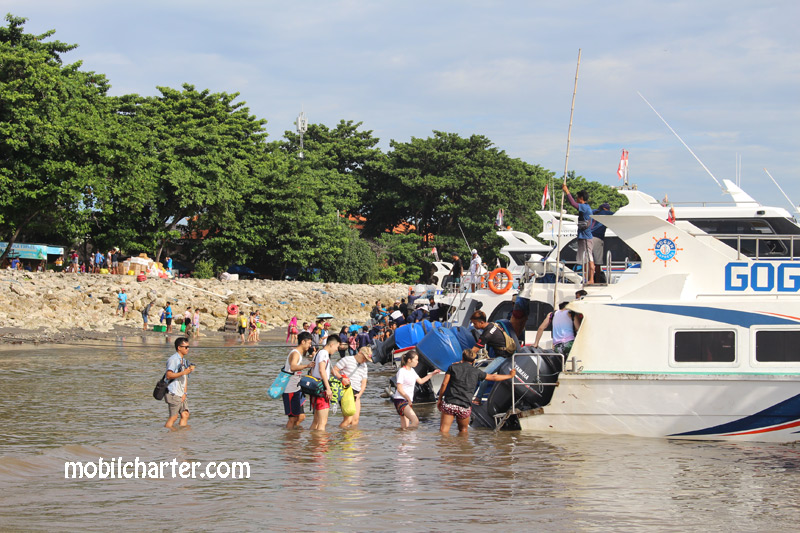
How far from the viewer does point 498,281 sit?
1842cm

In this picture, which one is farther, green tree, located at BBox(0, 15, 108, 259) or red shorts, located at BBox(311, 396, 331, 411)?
green tree, located at BBox(0, 15, 108, 259)

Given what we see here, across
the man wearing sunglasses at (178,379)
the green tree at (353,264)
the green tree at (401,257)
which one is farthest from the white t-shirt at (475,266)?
the green tree at (401,257)

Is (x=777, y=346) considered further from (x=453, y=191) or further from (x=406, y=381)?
(x=453, y=191)

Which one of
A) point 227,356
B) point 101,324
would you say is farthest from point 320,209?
point 227,356

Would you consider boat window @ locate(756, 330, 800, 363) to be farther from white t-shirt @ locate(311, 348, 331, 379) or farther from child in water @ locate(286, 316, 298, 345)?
child in water @ locate(286, 316, 298, 345)

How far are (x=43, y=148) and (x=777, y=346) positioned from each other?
1431 inches

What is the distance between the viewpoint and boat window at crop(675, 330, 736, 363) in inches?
504

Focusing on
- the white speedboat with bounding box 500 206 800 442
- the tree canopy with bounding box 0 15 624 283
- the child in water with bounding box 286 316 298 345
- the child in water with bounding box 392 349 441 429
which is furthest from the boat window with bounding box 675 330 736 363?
the child in water with bounding box 286 316 298 345

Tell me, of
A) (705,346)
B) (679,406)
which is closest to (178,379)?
(679,406)

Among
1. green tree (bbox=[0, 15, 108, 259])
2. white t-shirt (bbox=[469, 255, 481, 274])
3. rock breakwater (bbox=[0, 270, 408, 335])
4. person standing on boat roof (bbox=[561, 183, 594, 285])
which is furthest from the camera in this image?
green tree (bbox=[0, 15, 108, 259])

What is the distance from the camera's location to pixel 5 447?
1230 cm

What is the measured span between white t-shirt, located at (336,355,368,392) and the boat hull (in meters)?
2.93

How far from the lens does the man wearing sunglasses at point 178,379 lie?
1335 centimetres

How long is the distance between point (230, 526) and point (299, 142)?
6729 cm
